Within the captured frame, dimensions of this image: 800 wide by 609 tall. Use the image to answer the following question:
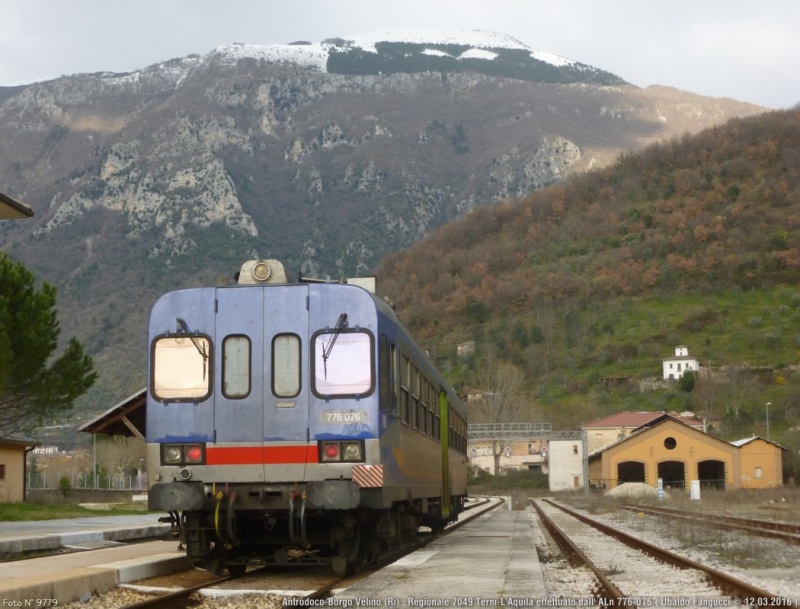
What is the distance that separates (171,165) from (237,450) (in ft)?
568

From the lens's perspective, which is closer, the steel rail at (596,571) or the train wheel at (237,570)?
the steel rail at (596,571)

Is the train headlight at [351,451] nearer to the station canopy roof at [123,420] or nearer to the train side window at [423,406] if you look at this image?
the train side window at [423,406]

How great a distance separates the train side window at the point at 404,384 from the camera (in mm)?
13758

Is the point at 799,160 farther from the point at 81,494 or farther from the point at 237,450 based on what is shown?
the point at 237,450

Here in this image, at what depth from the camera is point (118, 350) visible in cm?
11531

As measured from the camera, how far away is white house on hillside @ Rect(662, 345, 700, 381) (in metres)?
110

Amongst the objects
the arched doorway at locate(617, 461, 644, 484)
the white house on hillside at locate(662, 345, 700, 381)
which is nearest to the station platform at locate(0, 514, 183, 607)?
the arched doorway at locate(617, 461, 644, 484)

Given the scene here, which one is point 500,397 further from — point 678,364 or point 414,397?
point 414,397

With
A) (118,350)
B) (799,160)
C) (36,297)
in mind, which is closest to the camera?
(36,297)

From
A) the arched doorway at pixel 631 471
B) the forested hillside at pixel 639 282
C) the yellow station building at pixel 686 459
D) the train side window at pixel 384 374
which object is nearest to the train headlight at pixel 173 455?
the train side window at pixel 384 374

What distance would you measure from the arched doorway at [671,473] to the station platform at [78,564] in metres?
53.7

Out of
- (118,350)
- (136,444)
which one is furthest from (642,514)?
(118,350)

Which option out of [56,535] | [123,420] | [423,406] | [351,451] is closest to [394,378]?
[351,451]

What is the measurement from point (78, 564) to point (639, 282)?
4967 inches
